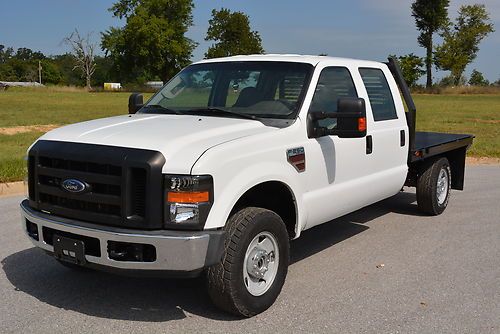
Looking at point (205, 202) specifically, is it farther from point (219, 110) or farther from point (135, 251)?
point (219, 110)

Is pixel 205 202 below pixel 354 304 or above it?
above

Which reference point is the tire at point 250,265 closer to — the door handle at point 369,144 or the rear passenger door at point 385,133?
the door handle at point 369,144

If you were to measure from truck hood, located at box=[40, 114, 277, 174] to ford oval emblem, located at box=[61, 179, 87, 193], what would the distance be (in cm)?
29

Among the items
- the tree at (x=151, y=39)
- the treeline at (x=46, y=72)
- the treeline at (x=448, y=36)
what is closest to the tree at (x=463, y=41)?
the treeline at (x=448, y=36)

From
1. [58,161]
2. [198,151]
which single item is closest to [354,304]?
[198,151]

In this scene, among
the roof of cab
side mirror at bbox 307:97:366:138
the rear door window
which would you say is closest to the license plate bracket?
side mirror at bbox 307:97:366:138

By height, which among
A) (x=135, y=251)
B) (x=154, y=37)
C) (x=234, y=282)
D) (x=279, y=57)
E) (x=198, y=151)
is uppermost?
(x=154, y=37)

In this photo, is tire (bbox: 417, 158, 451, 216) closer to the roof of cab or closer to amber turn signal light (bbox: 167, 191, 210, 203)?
the roof of cab

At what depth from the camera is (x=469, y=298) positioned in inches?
Answer: 186

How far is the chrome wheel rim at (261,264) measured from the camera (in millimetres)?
4293

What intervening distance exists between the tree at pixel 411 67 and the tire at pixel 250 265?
6337 centimetres

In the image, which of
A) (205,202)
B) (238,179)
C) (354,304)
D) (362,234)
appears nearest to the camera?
(205,202)

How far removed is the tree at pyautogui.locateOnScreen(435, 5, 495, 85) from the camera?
76375 millimetres

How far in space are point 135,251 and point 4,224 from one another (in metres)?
3.68
